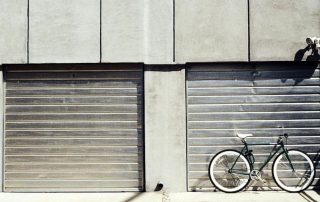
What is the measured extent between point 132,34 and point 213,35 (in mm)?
1819

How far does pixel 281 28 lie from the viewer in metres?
9.17

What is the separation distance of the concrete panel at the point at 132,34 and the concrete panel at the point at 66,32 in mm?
254

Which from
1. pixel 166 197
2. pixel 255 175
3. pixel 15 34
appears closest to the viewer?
pixel 166 197

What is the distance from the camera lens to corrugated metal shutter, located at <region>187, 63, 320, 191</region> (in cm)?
920

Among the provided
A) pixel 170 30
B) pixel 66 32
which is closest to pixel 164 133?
pixel 170 30

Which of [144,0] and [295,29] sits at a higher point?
[144,0]

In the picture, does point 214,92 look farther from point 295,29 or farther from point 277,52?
point 295,29

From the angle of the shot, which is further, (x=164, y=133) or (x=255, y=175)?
(x=164, y=133)

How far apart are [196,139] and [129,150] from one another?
153 centimetres

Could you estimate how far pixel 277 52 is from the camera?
915 centimetres

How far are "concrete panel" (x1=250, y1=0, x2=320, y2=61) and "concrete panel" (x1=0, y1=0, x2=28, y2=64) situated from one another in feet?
16.8

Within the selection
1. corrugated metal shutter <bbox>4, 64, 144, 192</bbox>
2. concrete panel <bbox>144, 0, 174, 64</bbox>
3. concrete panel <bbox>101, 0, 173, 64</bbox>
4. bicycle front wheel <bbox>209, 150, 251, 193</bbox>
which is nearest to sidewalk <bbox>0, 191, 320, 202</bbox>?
bicycle front wheel <bbox>209, 150, 251, 193</bbox>

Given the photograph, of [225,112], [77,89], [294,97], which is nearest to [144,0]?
[77,89]

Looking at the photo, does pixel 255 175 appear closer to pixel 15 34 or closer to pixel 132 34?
pixel 132 34
